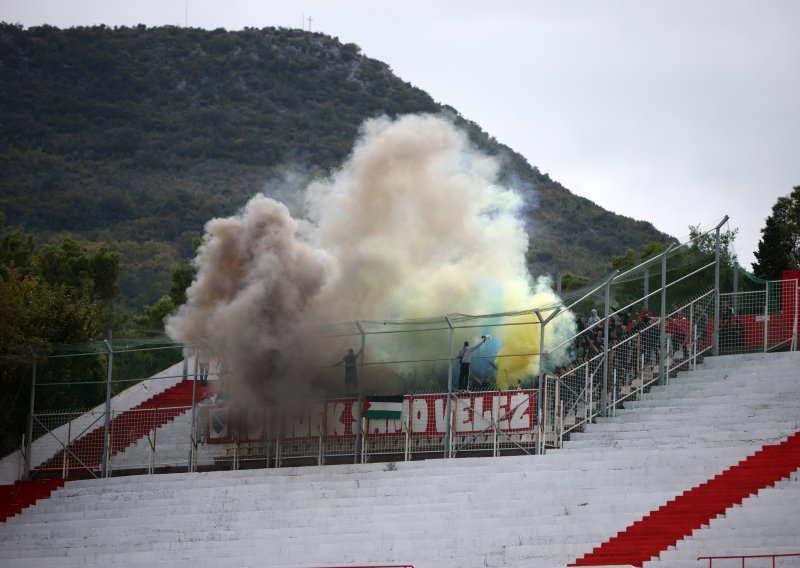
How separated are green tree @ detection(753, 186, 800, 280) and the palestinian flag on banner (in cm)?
1482

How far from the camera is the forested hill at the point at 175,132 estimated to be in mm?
90875

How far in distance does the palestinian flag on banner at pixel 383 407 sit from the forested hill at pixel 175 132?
5048cm

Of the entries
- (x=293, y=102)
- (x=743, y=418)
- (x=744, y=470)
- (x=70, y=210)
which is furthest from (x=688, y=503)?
(x=293, y=102)

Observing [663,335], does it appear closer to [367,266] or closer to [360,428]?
[360,428]

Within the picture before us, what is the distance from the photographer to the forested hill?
90.9m

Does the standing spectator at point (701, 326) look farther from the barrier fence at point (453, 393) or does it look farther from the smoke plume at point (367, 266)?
the smoke plume at point (367, 266)

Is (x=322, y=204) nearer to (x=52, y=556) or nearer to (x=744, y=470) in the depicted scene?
(x=52, y=556)

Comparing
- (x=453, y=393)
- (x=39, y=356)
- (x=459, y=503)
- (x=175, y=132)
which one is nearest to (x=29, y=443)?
(x=39, y=356)

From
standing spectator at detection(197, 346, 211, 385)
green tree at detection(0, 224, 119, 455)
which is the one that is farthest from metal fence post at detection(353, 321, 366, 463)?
green tree at detection(0, 224, 119, 455)

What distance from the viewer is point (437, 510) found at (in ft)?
83.4

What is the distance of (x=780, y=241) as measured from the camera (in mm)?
42625

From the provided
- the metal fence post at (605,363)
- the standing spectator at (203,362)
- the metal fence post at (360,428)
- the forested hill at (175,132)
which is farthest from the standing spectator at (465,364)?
the forested hill at (175,132)

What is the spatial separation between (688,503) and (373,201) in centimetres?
1450

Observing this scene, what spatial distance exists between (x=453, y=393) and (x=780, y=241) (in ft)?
59.1
